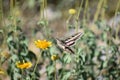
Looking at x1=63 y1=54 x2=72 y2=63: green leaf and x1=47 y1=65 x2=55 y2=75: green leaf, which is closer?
x1=63 y1=54 x2=72 y2=63: green leaf

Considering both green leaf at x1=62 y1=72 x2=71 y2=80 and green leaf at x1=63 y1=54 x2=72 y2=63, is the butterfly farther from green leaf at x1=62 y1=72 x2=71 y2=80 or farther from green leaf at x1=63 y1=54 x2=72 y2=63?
green leaf at x1=62 y1=72 x2=71 y2=80

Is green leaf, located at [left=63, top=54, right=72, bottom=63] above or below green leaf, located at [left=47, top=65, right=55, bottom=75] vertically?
above

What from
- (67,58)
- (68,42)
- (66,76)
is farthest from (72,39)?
(66,76)

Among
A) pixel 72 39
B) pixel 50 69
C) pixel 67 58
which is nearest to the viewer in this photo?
pixel 72 39

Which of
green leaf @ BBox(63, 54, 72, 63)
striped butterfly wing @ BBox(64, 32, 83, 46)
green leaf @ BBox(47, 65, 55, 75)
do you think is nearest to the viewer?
striped butterfly wing @ BBox(64, 32, 83, 46)

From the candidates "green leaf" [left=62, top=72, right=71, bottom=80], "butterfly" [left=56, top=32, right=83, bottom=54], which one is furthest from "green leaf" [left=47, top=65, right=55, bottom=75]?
"butterfly" [left=56, top=32, right=83, bottom=54]

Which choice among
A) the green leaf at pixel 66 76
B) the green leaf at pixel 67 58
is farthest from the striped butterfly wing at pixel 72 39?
the green leaf at pixel 66 76

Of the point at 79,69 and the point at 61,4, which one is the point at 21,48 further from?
the point at 61,4

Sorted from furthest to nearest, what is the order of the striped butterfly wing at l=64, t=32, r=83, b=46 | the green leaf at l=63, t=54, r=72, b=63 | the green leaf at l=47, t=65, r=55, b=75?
the green leaf at l=47, t=65, r=55, b=75 → the green leaf at l=63, t=54, r=72, b=63 → the striped butterfly wing at l=64, t=32, r=83, b=46

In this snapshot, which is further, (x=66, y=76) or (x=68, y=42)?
(x=66, y=76)

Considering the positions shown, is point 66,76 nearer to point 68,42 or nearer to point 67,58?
point 67,58

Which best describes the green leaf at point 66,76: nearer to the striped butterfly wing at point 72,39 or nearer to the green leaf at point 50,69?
the green leaf at point 50,69

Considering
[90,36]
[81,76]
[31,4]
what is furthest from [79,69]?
[31,4]
